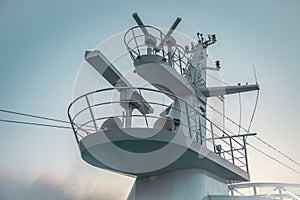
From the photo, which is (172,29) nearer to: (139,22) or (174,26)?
(174,26)

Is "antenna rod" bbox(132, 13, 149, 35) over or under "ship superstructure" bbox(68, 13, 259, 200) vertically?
over

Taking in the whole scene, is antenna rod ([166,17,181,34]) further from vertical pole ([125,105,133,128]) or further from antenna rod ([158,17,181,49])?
vertical pole ([125,105,133,128])

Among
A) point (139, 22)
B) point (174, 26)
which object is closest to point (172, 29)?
point (174, 26)

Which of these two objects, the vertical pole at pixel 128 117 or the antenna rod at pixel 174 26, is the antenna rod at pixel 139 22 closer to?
the antenna rod at pixel 174 26

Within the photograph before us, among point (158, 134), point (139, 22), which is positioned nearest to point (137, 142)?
point (158, 134)

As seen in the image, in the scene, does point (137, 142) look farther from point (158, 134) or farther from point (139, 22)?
point (139, 22)

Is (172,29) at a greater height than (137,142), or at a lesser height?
greater

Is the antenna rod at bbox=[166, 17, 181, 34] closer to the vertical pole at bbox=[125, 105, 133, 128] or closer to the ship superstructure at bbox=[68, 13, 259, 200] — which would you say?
the ship superstructure at bbox=[68, 13, 259, 200]

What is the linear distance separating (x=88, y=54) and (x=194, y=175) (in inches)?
147

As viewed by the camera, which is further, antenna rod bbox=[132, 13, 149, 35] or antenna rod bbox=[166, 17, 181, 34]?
antenna rod bbox=[166, 17, 181, 34]

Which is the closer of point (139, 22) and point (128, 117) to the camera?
point (128, 117)

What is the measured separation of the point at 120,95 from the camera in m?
7.33

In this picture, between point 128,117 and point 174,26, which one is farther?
point 174,26

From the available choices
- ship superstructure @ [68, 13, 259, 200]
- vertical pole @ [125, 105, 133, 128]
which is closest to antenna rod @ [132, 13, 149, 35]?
ship superstructure @ [68, 13, 259, 200]
